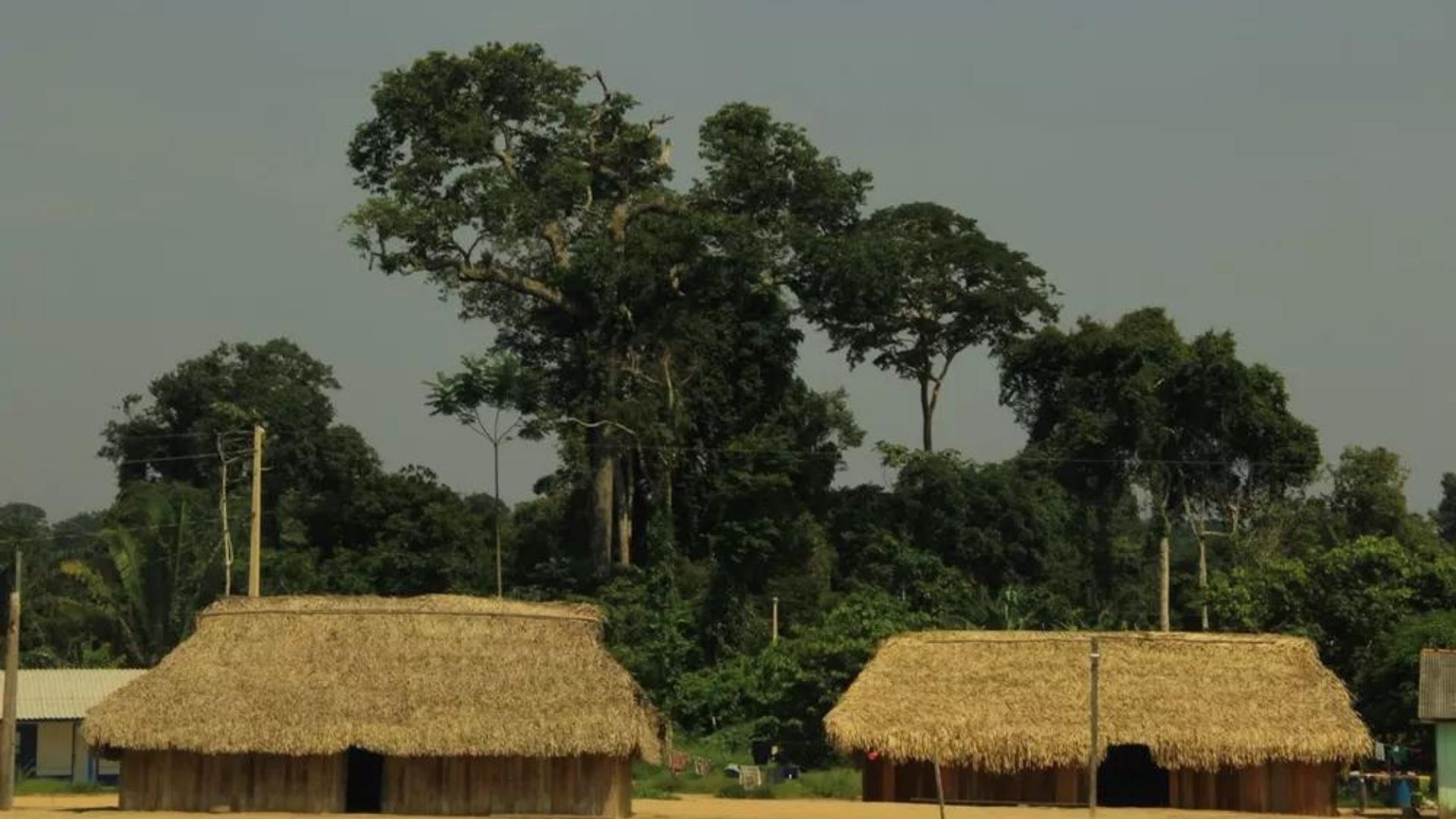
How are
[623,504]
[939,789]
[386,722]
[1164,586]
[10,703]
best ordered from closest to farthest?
[939,789] < [386,722] < [10,703] < [1164,586] < [623,504]

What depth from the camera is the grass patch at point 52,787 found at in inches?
1505

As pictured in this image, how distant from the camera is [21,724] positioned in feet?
138

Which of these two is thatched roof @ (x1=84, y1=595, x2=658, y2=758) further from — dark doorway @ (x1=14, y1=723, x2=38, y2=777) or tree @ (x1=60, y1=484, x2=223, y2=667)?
tree @ (x1=60, y1=484, x2=223, y2=667)

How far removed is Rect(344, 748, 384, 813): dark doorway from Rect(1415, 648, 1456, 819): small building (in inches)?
576

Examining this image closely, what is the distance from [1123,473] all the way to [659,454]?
11.6 m

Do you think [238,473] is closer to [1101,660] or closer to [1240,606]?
[1240,606]

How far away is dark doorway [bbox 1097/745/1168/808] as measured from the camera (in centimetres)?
3466

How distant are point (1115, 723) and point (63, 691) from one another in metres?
20.2

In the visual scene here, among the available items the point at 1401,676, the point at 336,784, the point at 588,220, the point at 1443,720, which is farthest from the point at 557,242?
the point at 1443,720

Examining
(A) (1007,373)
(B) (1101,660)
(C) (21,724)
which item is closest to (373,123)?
(A) (1007,373)

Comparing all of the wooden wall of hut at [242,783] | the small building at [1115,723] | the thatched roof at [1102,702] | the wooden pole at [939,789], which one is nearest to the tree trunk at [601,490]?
the thatched roof at [1102,702]

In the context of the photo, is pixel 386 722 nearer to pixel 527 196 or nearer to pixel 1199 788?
pixel 1199 788

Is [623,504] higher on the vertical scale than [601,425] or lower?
lower

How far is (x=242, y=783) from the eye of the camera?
98.9 feet
